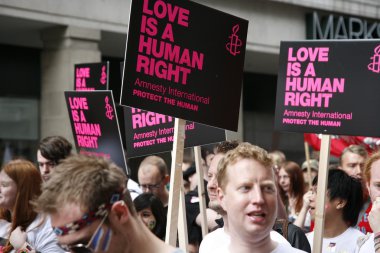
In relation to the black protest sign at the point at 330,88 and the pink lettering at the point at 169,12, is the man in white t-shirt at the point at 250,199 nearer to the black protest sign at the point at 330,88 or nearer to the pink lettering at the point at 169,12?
the pink lettering at the point at 169,12

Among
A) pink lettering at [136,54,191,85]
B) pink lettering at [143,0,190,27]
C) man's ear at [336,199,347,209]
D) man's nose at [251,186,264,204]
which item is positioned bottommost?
man's ear at [336,199,347,209]

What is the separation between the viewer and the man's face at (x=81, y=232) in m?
2.96

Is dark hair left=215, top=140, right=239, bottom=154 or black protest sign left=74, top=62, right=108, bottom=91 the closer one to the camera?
Answer: dark hair left=215, top=140, right=239, bottom=154

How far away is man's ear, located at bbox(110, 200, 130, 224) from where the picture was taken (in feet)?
9.86

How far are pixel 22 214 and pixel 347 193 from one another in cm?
232

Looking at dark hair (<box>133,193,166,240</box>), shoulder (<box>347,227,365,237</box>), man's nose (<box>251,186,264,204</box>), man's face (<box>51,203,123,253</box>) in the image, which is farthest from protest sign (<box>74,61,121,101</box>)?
man's face (<box>51,203,123,253</box>)

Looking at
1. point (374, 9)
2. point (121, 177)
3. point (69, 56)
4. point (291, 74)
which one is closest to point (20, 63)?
point (69, 56)

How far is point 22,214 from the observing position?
5.71m

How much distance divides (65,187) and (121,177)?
0.23 m

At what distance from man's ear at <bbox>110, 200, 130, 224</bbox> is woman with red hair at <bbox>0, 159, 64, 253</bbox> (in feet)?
8.23

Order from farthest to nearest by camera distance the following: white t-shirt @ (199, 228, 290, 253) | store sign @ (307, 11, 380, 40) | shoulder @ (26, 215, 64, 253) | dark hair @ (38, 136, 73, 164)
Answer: store sign @ (307, 11, 380, 40)
dark hair @ (38, 136, 73, 164)
shoulder @ (26, 215, 64, 253)
white t-shirt @ (199, 228, 290, 253)

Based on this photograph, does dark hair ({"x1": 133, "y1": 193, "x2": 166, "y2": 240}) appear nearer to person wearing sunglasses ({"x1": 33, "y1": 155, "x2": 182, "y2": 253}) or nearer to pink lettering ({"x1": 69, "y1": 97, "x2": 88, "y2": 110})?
pink lettering ({"x1": 69, "y1": 97, "x2": 88, "y2": 110})

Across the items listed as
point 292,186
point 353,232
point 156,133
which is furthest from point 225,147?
point 292,186

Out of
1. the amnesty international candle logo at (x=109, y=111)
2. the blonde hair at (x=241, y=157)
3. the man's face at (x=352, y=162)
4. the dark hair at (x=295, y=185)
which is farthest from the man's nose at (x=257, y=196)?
the dark hair at (x=295, y=185)
